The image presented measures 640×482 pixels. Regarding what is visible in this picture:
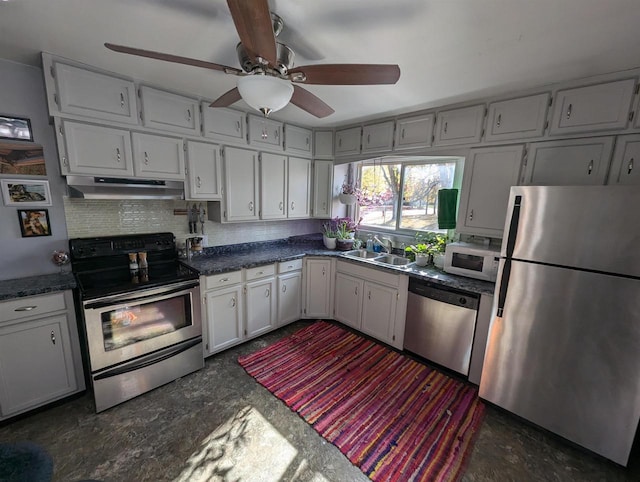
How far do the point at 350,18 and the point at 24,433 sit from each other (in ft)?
10.5

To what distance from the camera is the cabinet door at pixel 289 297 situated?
3.05 metres

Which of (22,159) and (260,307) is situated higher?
(22,159)

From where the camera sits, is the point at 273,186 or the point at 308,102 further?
the point at 273,186

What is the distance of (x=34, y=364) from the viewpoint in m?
1.84

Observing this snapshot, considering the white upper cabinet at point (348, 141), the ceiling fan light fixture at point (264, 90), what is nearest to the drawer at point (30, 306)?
the ceiling fan light fixture at point (264, 90)

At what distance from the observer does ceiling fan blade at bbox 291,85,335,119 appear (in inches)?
63.7

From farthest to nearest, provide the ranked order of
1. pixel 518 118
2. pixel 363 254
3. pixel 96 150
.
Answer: pixel 363 254, pixel 518 118, pixel 96 150

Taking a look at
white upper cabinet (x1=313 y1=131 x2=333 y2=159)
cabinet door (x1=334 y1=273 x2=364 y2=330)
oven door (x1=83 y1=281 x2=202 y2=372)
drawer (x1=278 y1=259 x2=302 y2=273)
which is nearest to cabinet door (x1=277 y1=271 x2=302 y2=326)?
drawer (x1=278 y1=259 x2=302 y2=273)

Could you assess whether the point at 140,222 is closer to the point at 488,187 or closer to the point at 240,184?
the point at 240,184

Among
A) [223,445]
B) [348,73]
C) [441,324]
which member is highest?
[348,73]

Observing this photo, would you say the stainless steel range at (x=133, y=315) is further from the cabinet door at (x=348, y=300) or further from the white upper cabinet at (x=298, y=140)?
the white upper cabinet at (x=298, y=140)

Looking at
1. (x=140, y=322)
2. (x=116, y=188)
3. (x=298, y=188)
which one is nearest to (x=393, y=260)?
(x=298, y=188)

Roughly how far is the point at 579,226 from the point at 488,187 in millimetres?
872

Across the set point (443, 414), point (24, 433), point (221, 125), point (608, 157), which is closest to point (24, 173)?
point (221, 125)
